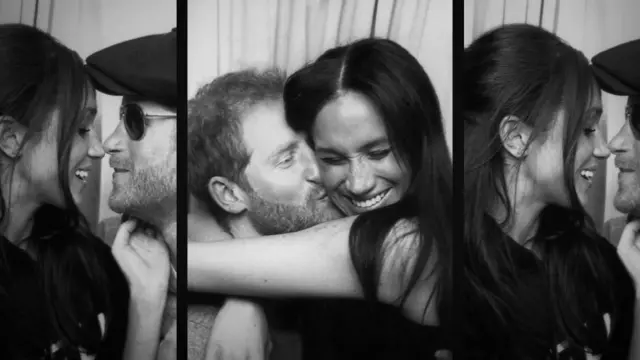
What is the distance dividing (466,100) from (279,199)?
807 millimetres

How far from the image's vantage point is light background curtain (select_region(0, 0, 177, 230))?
7.86ft

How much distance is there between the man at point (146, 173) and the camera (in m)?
2.35

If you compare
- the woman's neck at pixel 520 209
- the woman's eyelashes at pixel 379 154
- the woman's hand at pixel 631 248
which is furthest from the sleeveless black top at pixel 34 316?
the woman's hand at pixel 631 248

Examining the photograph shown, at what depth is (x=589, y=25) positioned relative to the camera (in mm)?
2404

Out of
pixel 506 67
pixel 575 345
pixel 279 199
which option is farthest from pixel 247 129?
pixel 575 345

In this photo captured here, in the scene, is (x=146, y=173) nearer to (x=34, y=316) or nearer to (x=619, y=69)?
(x=34, y=316)

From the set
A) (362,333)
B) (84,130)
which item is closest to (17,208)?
(84,130)

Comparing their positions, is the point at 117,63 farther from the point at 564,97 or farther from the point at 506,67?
the point at 564,97

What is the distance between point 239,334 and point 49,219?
862 mm

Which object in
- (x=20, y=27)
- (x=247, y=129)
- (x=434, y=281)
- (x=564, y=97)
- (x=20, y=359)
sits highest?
(x=20, y=27)

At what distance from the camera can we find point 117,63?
241 centimetres

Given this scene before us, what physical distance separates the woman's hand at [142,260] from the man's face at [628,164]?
5.76ft

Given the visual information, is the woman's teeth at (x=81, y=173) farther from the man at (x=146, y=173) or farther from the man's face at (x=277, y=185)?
the man's face at (x=277, y=185)

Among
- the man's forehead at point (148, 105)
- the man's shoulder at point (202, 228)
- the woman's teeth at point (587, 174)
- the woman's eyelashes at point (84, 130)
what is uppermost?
the man's forehead at point (148, 105)
